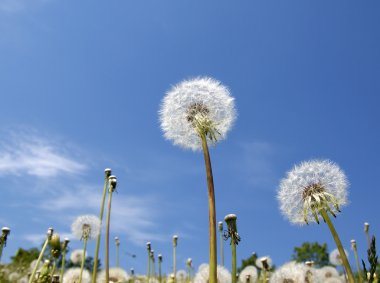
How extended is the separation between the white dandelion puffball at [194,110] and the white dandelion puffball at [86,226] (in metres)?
3.14

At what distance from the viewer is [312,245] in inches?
2028

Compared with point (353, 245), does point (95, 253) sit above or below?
below

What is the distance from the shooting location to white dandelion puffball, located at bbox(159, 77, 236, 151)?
545 centimetres

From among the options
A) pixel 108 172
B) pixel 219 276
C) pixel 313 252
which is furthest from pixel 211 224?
pixel 313 252

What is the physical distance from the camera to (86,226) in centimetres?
805

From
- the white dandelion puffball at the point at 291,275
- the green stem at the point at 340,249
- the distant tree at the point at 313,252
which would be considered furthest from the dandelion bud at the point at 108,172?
the distant tree at the point at 313,252

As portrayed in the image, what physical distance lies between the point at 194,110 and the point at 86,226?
12.7 feet

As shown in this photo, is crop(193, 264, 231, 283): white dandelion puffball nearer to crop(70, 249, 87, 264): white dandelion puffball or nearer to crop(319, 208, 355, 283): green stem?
crop(319, 208, 355, 283): green stem

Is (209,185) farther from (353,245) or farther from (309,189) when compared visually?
(353,245)

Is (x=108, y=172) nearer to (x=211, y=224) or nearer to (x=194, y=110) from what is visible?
(x=194, y=110)

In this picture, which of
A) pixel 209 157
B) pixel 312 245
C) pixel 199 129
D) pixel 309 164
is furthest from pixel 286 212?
pixel 312 245

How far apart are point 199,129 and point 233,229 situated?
4.11 ft

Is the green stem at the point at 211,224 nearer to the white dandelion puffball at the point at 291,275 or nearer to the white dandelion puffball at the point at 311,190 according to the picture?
the white dandelion puffball at the point at 311,190

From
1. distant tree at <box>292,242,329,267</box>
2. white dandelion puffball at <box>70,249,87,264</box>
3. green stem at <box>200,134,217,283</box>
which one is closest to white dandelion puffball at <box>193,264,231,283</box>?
green stem at <box>200,134,217,283</box>
